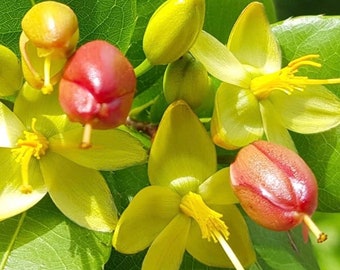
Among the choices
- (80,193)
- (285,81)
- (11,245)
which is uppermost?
(285,81)

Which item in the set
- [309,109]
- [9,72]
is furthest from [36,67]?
[309,109]

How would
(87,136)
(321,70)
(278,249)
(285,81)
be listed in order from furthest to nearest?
(278,249)
(321,70)
(285,81)
(87,136)

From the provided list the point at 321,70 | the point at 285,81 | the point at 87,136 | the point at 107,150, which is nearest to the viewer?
the point at 87,136

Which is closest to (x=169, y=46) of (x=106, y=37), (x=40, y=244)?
(x=106, y=37)

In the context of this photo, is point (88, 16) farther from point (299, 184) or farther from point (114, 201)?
point (299, 184)

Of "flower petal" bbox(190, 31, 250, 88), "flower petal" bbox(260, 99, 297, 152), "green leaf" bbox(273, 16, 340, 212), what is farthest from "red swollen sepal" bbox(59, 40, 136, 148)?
"green leaf" bbox(273, 16, 340, 212)

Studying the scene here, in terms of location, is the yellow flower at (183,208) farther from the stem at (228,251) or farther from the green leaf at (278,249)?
the green leaf at (278,249)

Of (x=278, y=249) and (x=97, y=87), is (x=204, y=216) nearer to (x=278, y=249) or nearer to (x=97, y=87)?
(x=97, y=87)
